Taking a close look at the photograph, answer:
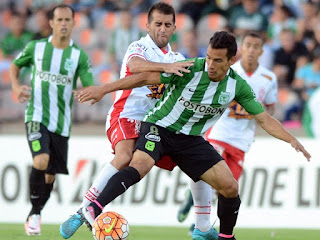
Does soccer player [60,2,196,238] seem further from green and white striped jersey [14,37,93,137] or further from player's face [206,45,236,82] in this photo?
green and white striped jersey [14,37,93,137]

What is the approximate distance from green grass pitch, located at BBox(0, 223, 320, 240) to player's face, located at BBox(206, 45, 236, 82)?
2678 mm

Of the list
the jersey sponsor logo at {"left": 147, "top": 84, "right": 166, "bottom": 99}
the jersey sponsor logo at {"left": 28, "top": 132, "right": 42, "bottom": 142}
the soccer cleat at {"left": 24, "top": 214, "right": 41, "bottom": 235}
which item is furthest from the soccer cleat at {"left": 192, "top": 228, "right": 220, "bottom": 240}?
the jersey sponsor logo at {"left": 28, "top": 132, "right": 42, "bottom": 142}

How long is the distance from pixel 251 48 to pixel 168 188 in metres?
3.07

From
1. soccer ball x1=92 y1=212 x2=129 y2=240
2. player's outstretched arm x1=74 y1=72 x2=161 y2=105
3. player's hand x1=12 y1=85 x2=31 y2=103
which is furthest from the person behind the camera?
player's hand x1=12 y1=85 x2=31 y2=103

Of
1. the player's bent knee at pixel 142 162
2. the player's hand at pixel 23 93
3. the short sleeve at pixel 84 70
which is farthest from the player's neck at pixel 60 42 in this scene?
the player's bent knee at pixel 142 162

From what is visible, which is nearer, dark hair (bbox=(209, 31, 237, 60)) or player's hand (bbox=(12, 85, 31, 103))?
dark hair (bbox=(209, 31, 237, 60))

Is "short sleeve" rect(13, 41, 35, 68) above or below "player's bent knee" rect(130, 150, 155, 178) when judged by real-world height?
above

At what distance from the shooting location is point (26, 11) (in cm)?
1725

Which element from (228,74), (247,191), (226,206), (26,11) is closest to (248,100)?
(228,74)

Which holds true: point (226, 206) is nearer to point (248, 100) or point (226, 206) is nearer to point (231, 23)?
point (248, 100)

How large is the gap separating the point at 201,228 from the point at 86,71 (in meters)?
2.69

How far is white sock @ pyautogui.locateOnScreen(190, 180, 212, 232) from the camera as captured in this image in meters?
8.28

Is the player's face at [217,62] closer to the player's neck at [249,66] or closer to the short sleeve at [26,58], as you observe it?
the player's neck at [249,66]

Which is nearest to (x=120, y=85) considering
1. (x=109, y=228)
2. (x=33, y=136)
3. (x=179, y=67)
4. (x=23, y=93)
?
(x=179, y=67)
